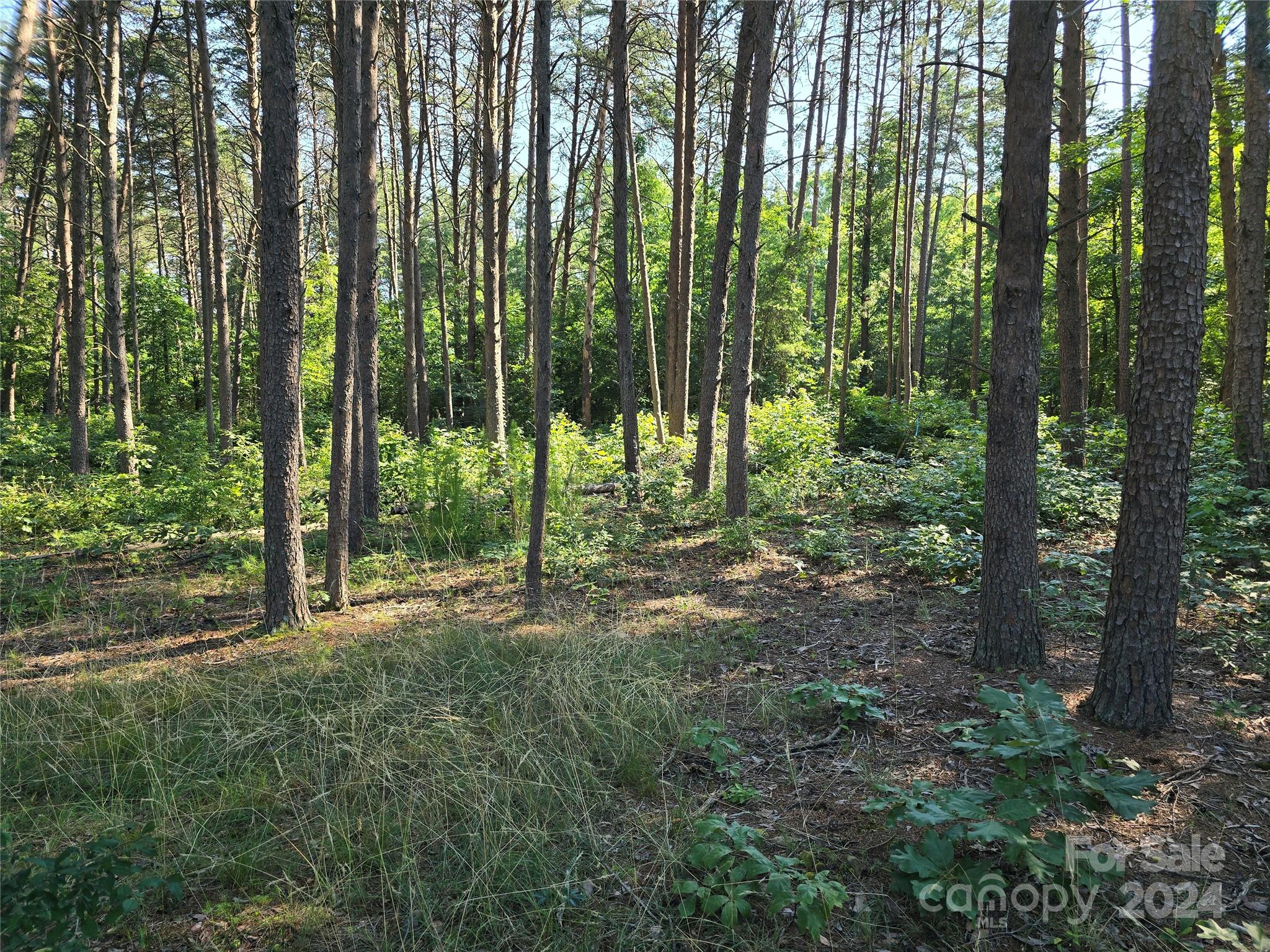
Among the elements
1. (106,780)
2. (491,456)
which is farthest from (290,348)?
(491,456)

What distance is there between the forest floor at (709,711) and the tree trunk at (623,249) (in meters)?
3.16

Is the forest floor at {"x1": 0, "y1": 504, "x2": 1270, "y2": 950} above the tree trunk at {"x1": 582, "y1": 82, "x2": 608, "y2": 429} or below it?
below

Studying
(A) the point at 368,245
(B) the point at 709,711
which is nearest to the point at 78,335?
(A) the point at 368,245

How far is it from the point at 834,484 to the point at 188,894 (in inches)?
377

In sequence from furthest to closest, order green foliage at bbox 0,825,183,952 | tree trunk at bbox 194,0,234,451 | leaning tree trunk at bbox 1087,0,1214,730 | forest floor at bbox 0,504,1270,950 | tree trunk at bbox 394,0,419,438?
tree trunk at bbox 394,0,419,438, tree trunk at bbox 194,0,234,451, leaning tree trunk at bbox 1087,0,1214,730, forest floor at bbox 0,504,1270,950, green foliage at bbox 0,825,183,952

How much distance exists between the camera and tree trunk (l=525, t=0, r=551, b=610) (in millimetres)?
5672

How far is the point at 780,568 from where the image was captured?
7594 millimetres

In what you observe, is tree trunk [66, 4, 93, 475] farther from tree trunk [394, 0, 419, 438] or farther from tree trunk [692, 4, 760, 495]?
tree trunk [692, 4, 760, 495]

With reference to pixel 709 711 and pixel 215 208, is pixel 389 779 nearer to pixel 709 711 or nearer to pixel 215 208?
pixel 709 711

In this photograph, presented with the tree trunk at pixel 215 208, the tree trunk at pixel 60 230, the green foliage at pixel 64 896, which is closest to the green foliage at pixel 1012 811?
the green foliage at pixel 64 896

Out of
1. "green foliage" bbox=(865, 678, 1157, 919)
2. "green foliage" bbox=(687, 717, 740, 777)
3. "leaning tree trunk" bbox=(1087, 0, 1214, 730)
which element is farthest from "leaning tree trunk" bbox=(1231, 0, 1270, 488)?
"green foliage" bbox=(687, 717, 740, 777)

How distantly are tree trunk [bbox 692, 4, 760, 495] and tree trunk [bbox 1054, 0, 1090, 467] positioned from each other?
4.33 m

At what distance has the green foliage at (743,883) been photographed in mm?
2484

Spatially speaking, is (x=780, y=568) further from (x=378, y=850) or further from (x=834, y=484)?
(x=378, y=850)
